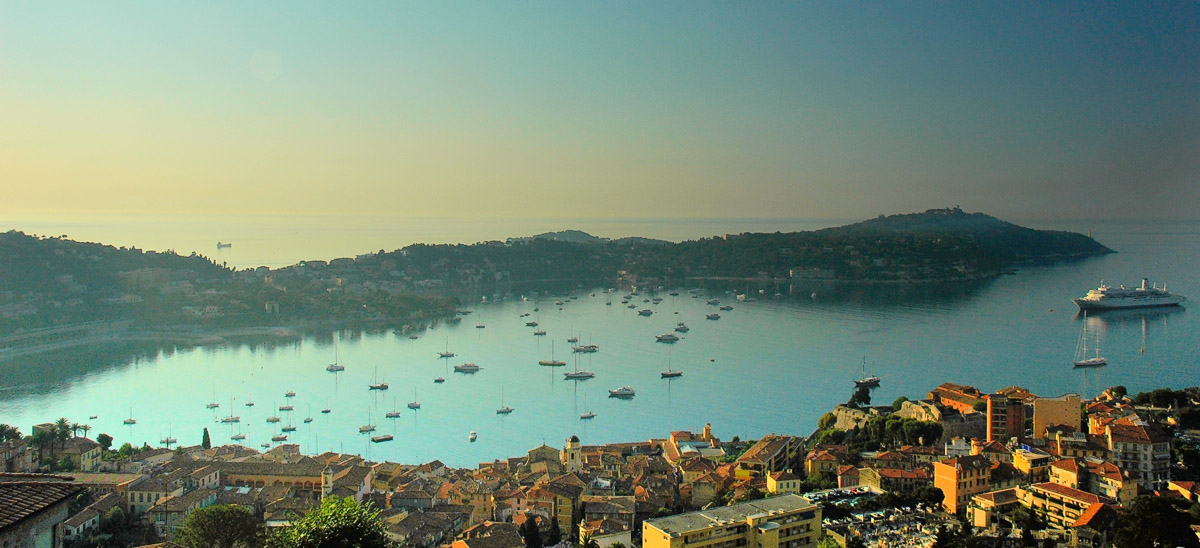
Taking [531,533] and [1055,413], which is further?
[1055,413]

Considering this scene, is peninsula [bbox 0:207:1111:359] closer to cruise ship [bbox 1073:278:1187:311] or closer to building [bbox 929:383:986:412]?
cruise ship [bbox 1073:278:1187:311]

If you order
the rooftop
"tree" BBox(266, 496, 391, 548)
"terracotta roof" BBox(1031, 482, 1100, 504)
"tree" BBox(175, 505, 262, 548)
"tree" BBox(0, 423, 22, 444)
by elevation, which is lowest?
"tree" BBox(0, 423, 22, 444)

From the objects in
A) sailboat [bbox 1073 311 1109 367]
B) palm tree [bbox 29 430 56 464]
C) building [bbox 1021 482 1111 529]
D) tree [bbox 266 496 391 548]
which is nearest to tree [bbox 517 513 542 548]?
tree [bbox 266 496 391 548]

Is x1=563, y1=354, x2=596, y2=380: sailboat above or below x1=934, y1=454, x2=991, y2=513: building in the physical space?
below

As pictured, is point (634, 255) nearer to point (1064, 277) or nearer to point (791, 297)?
point (791, 297)

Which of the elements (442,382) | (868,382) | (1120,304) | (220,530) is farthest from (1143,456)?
(1120,304)

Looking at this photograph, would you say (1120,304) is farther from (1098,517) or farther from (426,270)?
(426,270)

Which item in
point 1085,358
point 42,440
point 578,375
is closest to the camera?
point 42,440
